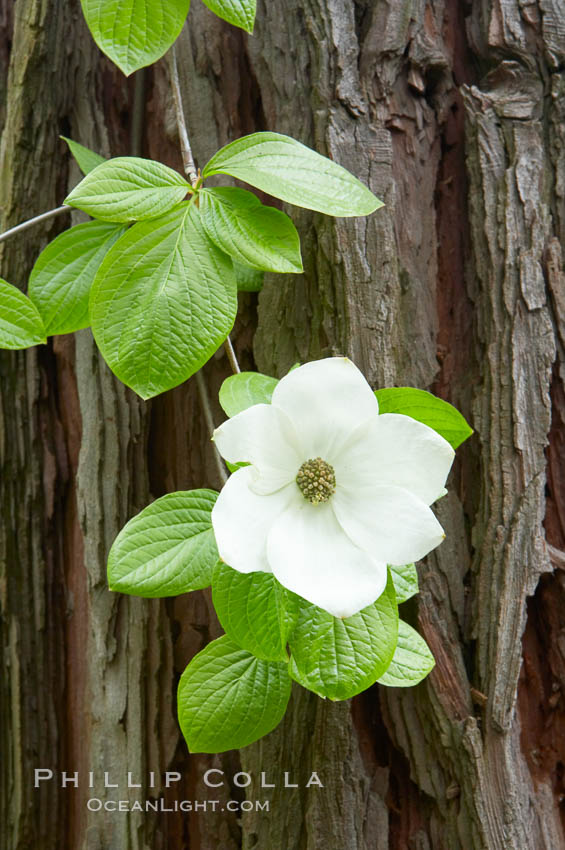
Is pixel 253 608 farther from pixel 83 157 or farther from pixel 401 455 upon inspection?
pixel 83 157

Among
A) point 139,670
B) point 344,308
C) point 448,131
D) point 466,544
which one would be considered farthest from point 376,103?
point 139,670

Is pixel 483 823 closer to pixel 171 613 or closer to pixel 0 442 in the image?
pixel 171 613

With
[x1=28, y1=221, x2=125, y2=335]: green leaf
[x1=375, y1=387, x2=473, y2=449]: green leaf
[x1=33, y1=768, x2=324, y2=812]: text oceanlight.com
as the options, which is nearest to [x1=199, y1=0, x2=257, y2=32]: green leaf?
[x1=28, y1=221, x2=125, y2=335]: green leaf

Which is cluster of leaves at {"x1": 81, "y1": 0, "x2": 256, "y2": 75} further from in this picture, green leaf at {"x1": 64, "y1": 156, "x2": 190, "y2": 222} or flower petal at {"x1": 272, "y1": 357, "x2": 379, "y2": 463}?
flower petal at {"x1": 272, "y1": 357, "x2": 379, "y2": 463}

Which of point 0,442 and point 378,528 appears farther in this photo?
point 0,442

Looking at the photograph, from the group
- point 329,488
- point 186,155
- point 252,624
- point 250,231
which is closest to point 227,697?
point 252,624
